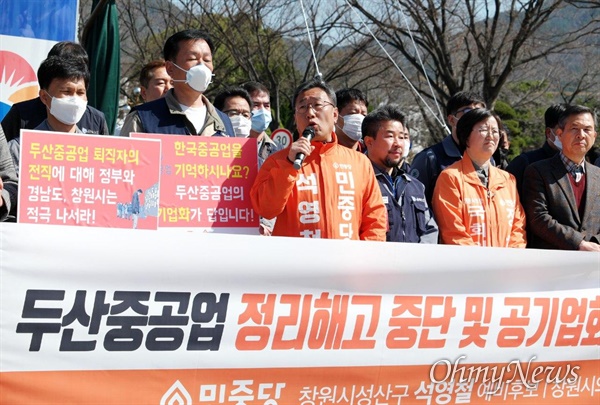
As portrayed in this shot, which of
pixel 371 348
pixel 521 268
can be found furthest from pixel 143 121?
pixel 521 268

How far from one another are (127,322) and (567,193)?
3.07 m

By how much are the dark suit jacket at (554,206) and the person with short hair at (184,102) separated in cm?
197

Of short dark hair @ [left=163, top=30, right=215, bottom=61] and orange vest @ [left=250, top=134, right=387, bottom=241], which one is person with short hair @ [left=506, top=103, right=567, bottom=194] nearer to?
orange vest @ [left=250, top=134, right=387, bottom=241]

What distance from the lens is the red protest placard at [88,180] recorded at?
13.2 feet

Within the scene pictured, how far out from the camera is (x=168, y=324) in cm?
365

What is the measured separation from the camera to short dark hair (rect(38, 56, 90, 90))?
4.57 m

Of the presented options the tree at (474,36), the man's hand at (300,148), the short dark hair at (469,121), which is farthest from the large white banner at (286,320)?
the tree at (474,36)

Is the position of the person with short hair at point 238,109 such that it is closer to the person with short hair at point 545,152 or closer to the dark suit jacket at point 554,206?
the person with short hair at point 545,152

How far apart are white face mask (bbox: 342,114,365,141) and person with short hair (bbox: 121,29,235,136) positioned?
126 centimetres

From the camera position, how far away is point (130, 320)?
3.59 meters

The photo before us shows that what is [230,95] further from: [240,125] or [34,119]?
[34,119]

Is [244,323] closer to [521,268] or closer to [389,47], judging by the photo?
[521,268]

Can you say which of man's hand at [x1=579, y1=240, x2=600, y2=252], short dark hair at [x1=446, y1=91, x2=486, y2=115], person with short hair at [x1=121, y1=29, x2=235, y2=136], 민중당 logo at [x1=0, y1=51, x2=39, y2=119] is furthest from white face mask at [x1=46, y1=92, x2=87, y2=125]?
man's hand at [x1=579, y1=240, x2=600, y2=252]

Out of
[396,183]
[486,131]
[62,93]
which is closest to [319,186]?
[396,183]
